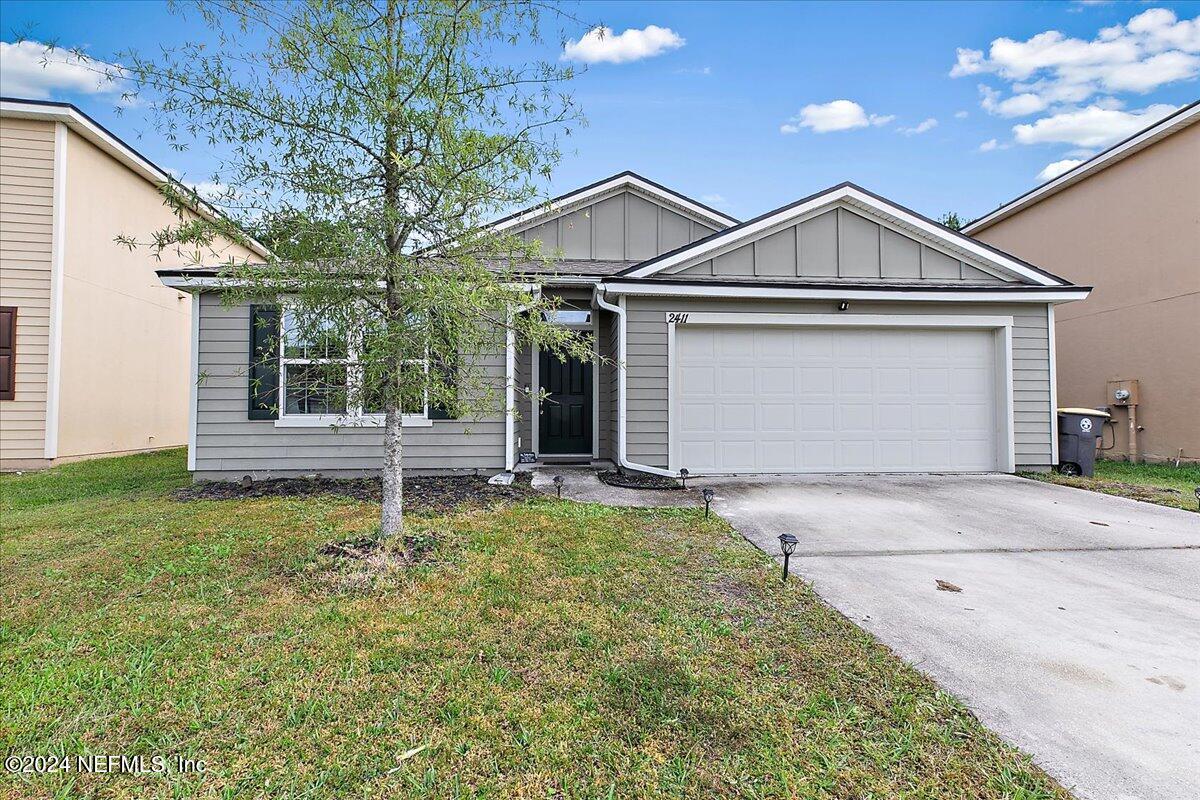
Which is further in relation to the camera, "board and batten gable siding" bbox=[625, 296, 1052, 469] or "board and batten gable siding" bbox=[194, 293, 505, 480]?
"board and batten gable siding" bbox=[625, 296, 1052, 469]

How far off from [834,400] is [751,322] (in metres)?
1.66

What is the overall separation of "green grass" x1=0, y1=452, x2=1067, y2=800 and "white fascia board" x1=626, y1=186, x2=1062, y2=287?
14.2ft

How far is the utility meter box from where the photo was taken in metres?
9.27

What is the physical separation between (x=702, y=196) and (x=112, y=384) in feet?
39.5

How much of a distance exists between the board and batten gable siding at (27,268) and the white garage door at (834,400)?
1046 centimetres

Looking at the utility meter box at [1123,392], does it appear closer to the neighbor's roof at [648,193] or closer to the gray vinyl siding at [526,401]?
the neighbor's roof at [648,193]

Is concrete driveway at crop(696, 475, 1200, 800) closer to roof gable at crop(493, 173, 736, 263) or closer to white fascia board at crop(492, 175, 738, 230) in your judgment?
roof gable at crop(493, 173, 736, 263)

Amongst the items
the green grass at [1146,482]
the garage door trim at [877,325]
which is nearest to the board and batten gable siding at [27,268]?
the garage door trim at [877,325]

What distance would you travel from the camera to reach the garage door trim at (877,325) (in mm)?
7047

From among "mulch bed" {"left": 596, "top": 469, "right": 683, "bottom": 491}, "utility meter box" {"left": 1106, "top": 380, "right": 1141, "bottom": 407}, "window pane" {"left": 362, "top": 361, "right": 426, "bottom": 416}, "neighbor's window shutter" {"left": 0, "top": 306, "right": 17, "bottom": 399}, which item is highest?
"neighbor's window shutter" {"left": 0, "top": 306, "right": 17, "bottom": 399}

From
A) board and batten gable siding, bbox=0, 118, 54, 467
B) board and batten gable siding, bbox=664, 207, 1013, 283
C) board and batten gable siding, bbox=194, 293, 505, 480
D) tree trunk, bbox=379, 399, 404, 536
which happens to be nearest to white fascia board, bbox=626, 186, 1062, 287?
board and batten gable siding, bbox=664, 207, 1013, 283

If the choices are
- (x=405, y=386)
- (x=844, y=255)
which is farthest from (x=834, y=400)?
(x=405, y=386)

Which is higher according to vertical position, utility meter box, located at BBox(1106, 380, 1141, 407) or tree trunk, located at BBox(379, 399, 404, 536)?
utility meter box, located at BBox(1106, 380, 1141, 407)

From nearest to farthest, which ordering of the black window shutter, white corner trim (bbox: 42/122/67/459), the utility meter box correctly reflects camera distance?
the black window shutter → white corner trim (bbox: 42/122/67/459) → the utility meter box
